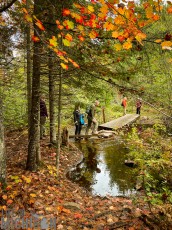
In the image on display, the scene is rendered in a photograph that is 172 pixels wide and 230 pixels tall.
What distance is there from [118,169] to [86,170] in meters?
1.37

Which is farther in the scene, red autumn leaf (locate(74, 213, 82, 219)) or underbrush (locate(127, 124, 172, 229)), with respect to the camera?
red autumn leaf (locate(74, 213, 82, 219))

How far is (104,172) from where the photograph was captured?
27.8 feet

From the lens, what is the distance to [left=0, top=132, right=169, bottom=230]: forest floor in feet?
14.1

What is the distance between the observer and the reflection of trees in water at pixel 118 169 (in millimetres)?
7445

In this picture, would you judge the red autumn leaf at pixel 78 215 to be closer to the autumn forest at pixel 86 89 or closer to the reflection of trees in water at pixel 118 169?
the autumn forest at pixel 86 89

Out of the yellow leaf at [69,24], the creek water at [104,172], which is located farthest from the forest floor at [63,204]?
the yellow leaf at [69,24]

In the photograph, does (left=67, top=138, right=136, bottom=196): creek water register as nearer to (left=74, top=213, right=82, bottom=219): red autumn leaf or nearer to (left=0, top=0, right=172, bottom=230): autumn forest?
(left=0, top=0, right=172, bottom=230): autumn forest

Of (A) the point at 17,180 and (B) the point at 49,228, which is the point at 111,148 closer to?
(A) the point at 17,180

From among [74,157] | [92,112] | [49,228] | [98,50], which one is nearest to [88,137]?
[92,112]

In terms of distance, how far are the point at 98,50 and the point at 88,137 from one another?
820 centimetres

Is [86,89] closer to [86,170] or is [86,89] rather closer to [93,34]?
[93,34]

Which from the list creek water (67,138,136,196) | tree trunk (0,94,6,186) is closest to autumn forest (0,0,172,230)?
tree trunk (0,94,6,186)

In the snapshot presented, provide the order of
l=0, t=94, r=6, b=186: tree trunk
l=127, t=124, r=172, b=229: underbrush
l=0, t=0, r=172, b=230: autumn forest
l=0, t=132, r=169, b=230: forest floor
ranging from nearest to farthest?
l=127, t=124, r=172, b=229: underbrush, l=0, t=0, r=172, b=230: autumn forest, l=0, t=132, r=169, b=230: forest floor, l=0, t=94, r=6, b=186: tree trunk

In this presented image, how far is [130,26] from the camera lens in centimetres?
405
